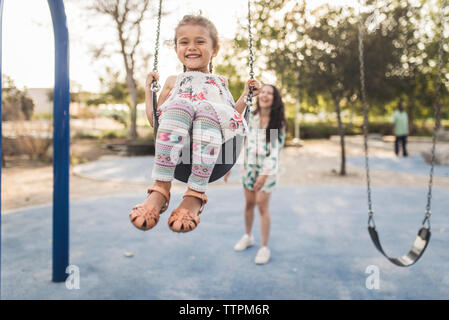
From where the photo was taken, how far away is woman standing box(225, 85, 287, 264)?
4.17 m

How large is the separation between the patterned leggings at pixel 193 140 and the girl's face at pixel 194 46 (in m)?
0.26

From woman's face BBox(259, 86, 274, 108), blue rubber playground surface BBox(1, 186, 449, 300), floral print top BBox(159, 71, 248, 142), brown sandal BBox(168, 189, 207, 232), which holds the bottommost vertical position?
blue rubber playground surface BBox(1, 186, 449, 300)

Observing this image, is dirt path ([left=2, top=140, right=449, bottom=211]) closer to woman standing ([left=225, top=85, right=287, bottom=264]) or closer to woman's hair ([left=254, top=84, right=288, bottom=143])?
woman standing ([left=225, top=85, right=287, bottom=264])

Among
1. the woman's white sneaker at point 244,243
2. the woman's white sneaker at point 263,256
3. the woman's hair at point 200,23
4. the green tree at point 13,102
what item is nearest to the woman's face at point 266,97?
the woman's white sneaker at point 263,256

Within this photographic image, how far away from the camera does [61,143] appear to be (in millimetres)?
4355

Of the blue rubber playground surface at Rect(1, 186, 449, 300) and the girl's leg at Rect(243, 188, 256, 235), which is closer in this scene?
the blue rubber playground surface at Rect(1, 186, 449, 300)

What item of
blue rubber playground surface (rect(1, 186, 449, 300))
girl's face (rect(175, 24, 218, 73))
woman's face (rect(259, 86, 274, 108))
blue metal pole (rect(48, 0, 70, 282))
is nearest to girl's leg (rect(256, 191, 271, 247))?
blue rubber playground surface (rect(1, 186, 449, 300))

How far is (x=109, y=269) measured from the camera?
4.47 meters

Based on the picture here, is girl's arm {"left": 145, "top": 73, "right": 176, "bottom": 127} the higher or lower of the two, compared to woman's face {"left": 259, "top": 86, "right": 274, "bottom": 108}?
lower

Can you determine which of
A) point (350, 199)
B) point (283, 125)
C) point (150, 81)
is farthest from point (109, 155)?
point (150, 81)

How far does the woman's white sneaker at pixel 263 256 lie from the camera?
453cm

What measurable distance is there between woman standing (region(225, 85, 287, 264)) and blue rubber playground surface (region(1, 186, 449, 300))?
0.56 meters
